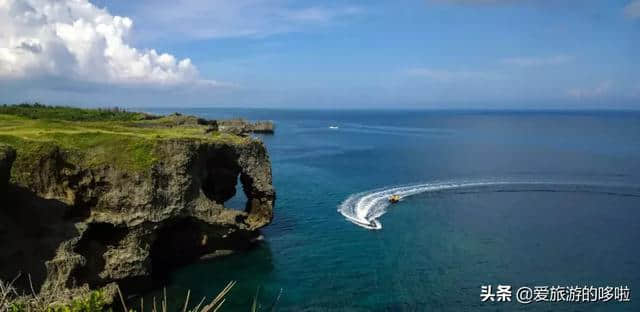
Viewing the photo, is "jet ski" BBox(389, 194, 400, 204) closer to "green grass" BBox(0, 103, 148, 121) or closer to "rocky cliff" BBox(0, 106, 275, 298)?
"rocky cliff" BBox(0, 106, 275, 298)

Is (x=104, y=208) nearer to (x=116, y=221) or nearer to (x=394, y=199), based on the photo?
(x=116, y=221)

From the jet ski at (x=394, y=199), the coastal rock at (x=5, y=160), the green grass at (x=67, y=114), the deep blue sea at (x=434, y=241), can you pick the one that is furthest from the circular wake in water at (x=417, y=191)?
A: the green grass at (x=67, y=114)

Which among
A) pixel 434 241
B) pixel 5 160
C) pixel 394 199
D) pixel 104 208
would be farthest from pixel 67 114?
pixel 434 241

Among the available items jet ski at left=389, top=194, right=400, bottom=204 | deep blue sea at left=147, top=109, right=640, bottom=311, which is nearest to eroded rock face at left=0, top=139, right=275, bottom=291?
deep blue sea at left=147, top=109, right=640, bottom=311

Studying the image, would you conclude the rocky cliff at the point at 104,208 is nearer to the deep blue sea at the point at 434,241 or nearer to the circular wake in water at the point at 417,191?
the deep blue sea at the point at 434,241

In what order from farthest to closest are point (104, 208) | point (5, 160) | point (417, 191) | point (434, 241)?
1. point (417, 191)
2. point (434, 241)
3. point (104, 208)
4. point (5, 160)

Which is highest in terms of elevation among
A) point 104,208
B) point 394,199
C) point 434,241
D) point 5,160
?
point 5,160

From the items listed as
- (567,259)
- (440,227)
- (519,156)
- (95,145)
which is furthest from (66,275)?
(519,156)
